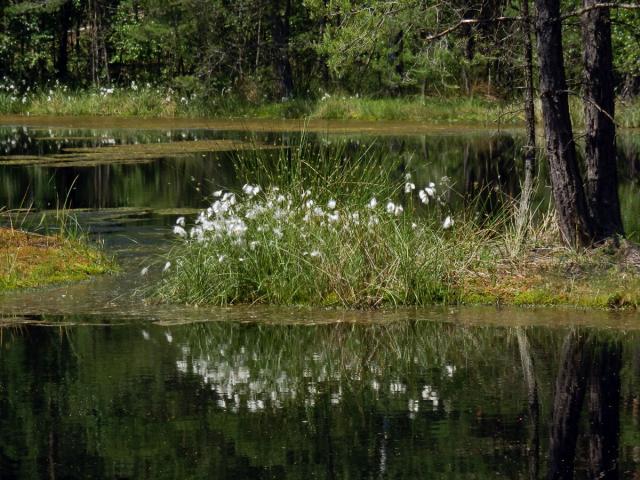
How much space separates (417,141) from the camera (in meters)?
37.0

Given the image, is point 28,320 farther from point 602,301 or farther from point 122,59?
point 122,59

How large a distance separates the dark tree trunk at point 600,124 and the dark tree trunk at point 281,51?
29185mm

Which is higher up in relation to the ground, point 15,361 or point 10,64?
point 10,64

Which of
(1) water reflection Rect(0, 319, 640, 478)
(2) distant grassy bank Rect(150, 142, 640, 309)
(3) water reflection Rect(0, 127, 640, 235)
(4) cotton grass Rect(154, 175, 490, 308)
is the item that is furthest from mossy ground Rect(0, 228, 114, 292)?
(3) water reflection Rect(0, 127, 640, 235)

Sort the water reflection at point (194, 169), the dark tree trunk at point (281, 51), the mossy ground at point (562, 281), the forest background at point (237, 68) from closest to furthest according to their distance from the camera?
the mossy ground at point (562, 281)
the water reflection at point (194, 169)
the forest background at point (237, 68)
the dark tree trunk at point (281, 51)

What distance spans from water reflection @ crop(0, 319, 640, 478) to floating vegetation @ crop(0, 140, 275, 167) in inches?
652

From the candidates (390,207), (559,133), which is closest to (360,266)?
(390,207)

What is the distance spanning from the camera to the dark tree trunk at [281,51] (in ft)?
146

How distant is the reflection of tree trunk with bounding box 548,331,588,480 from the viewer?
836cm

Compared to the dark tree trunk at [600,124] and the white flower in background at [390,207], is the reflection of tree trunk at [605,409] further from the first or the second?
the dark tree trunk at [600,124]

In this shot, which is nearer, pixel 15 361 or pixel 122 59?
pixel 15 361

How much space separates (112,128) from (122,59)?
27.7 feet

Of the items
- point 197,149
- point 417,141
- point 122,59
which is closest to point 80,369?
point 197,149

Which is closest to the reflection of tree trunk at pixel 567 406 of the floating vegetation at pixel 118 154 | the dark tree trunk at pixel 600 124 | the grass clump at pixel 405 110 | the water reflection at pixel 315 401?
the water reflection at pixel 315 401
